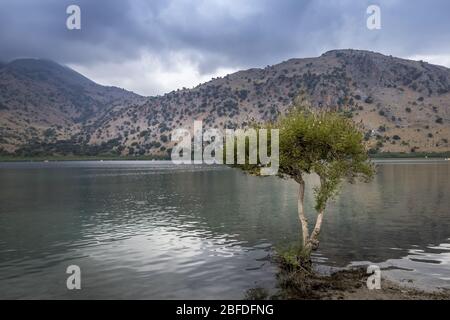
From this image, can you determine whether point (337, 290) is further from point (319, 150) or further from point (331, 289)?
point (319, 150)

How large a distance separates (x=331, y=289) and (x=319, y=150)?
34.5 ft

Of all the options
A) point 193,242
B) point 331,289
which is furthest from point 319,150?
point 193,242

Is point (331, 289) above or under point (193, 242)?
above

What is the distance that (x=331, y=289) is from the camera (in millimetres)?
25188

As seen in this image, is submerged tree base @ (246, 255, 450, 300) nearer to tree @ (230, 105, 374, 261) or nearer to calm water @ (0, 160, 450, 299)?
calm water @ (0, 160, 450, 299)

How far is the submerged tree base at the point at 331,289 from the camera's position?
78.0ft

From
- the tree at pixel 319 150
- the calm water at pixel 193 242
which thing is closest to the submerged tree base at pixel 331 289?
the calm water at pixel 193 242

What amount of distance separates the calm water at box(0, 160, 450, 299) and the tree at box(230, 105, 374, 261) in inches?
241
